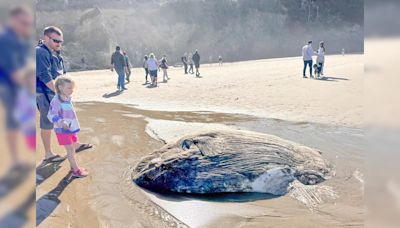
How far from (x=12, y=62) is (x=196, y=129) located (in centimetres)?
655

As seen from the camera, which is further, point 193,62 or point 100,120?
point 193,62

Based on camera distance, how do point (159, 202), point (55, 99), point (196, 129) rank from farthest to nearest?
point (196, 129), point (55, 99), point (159, 202)

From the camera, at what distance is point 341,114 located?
29.6 feet

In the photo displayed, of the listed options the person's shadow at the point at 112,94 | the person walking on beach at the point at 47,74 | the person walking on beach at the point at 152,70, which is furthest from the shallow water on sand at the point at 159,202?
the person walking on beach at the point at 152,70

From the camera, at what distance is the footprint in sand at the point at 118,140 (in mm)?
6286

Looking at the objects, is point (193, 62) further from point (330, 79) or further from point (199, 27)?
point (199, 27)

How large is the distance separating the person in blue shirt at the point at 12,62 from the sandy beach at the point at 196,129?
277cm

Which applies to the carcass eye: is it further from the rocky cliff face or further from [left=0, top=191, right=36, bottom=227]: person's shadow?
the rocky cliff face

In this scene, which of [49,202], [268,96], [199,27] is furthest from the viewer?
[199,27]

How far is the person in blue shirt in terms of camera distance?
828 mm

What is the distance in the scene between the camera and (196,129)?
738 cm

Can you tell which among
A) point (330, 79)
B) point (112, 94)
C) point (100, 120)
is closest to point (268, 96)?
point (330, 79)

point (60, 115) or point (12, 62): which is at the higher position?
point (12, 62)

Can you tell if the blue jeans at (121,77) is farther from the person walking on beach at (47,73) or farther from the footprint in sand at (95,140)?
the person walking on beach at (47,73)
